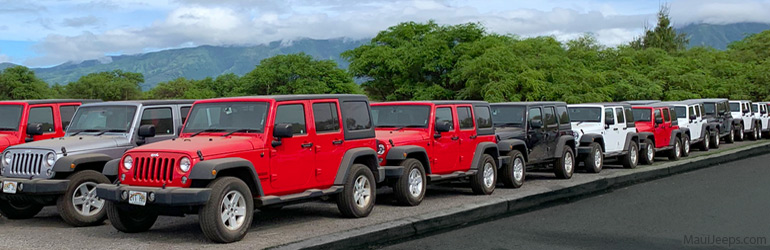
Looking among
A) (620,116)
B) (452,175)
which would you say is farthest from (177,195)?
(620,116)

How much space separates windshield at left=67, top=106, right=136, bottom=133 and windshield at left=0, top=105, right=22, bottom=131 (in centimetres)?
122

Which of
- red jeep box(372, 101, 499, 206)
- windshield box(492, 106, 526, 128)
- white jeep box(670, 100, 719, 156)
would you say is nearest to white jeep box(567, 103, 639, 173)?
windshield box(492, 106, 526, 128)

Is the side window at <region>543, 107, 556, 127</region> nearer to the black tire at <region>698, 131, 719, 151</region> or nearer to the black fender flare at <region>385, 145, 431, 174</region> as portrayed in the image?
the black fender flare at <region>385, 145, 431, 174</region>

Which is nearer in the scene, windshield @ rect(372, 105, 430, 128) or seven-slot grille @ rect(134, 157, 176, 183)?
seven-slot grille @ rect(134, 157, 176, 183)

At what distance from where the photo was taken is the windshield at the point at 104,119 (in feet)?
38.7

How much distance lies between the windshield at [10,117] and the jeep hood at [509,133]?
28.4 ft

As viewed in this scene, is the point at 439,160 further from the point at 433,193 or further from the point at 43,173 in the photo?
the point at 43,173

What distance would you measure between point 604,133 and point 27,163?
1360 centimetres

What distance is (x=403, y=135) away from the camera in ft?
42.1

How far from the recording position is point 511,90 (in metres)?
43.9

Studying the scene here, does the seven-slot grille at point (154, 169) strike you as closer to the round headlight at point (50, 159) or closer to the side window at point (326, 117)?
the round headlight at point (50, 159)

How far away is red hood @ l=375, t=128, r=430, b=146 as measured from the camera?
1254cm

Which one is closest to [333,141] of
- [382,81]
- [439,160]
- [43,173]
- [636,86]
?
[439,160]

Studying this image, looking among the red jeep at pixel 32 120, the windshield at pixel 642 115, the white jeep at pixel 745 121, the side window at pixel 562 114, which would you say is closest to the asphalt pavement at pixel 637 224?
the side window at pixel 562 114
